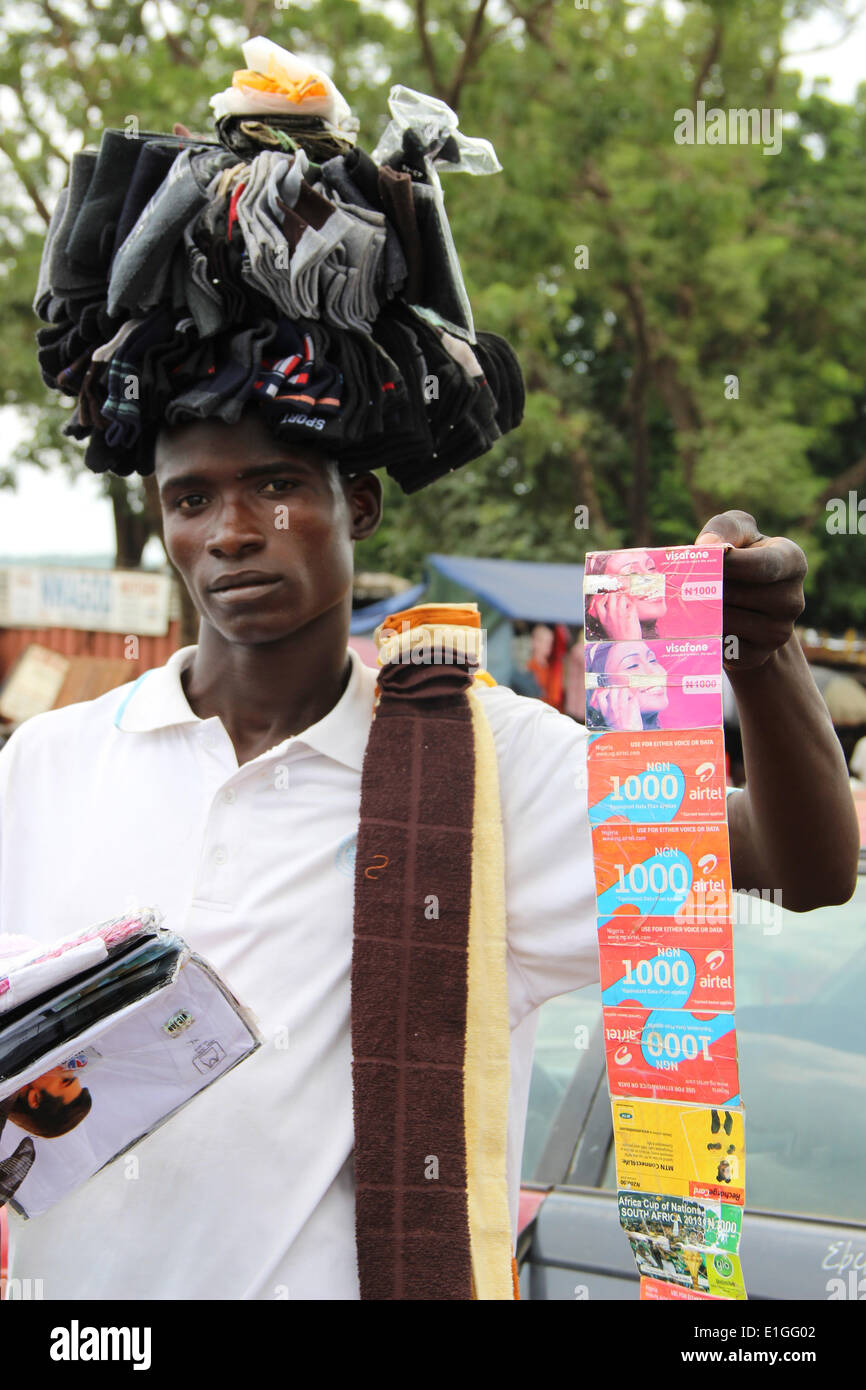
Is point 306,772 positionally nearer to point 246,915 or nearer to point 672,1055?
point 246,915

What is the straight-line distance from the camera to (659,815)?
1402mm

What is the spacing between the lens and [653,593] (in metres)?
1.43

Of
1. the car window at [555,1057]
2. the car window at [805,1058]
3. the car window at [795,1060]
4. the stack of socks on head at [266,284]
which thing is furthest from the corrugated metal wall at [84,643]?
the stack of socks on head at [266,284]

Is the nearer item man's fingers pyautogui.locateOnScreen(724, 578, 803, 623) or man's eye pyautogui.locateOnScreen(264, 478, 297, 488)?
man's fingers pyautogui.locateOnScreen(724, 578, 803, 623)

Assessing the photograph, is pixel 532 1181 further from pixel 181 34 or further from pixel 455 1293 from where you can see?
pixel 181 34

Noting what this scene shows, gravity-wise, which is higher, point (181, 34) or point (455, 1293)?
point (181, 34)

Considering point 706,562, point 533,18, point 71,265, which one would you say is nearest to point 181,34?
point 533,18

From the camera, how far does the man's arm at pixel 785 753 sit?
1444mm

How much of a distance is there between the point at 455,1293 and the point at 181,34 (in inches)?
383

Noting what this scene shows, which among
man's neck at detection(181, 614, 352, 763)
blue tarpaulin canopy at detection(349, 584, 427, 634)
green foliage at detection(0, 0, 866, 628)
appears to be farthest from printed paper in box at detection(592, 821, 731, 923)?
blue tarpaulin canopy at detection(349, 584, 427, 634)

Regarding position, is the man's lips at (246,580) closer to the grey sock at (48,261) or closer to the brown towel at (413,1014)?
the brown towel at (413,1014)

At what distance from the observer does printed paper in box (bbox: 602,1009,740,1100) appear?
135cm

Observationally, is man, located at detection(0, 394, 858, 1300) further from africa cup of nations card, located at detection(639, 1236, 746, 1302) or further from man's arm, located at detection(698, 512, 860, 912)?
africa cup of nations card, located at detection(639, 1236, 746, 1302)

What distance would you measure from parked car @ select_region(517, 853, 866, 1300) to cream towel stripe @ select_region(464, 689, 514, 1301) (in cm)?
65
